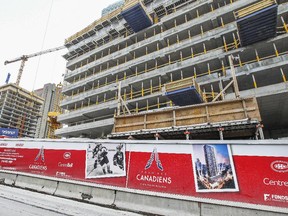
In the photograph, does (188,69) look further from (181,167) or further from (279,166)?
(279,166)

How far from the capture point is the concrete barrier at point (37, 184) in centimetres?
752

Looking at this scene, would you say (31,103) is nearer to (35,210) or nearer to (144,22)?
(144,22)

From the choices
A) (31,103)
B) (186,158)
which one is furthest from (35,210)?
(31,103)

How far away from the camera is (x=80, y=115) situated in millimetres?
30406

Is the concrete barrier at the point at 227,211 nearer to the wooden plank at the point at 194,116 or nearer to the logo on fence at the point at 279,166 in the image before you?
the logo on fence at the point at 279,166

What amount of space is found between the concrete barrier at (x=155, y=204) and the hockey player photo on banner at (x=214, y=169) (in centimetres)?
60

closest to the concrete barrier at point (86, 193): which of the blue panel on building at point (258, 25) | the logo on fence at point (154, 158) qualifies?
the logo on fence at point (154, 158)

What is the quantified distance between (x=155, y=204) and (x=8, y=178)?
7.20m

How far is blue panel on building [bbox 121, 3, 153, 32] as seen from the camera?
25.7 metres

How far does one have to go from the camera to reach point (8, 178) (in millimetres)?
8648

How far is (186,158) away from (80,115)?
2696cm

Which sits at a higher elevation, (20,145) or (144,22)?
(144,22)

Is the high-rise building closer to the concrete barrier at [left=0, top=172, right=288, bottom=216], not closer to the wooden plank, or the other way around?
the wooden plank

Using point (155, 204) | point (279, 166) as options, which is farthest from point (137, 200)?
point (279, 166)
